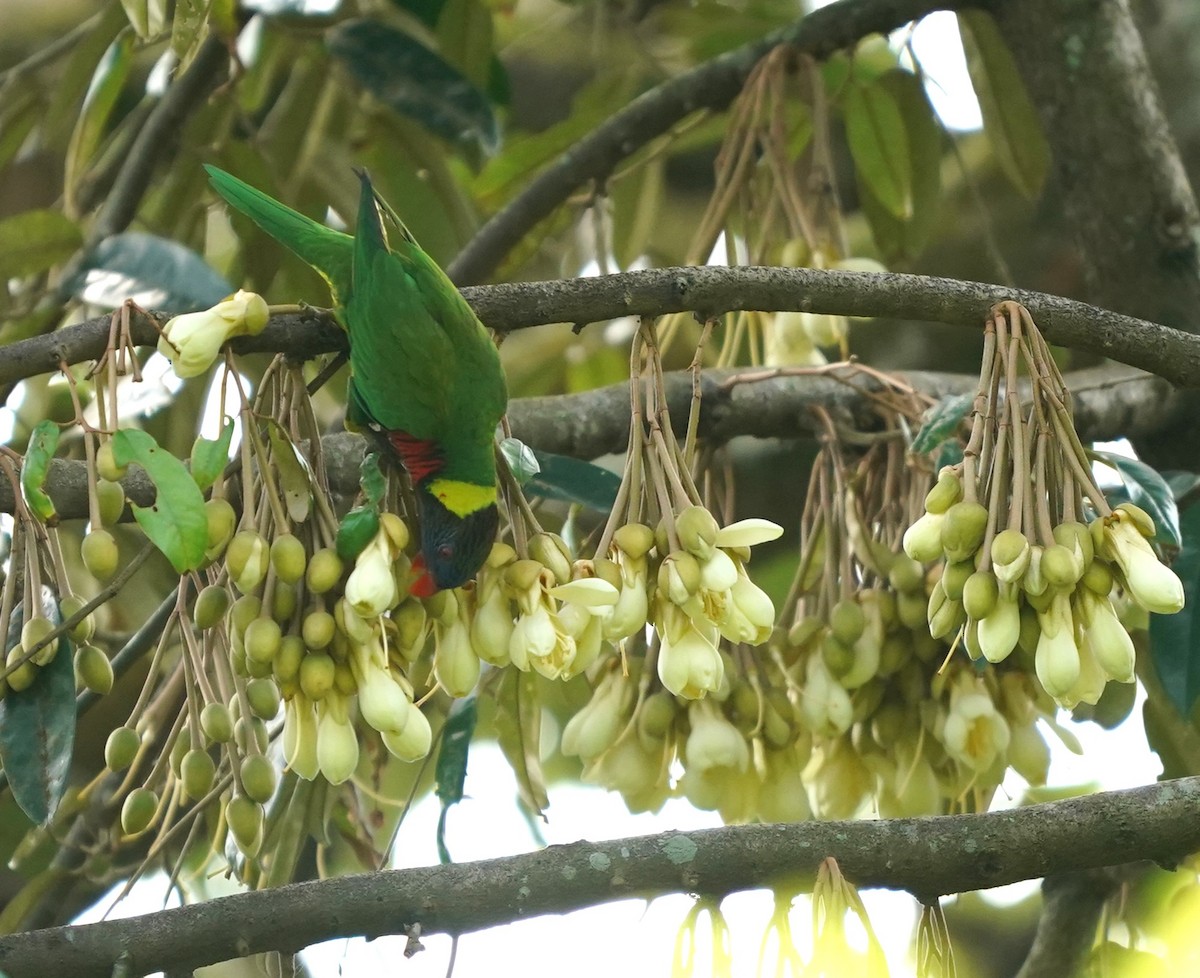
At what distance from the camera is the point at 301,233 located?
66.3 inches

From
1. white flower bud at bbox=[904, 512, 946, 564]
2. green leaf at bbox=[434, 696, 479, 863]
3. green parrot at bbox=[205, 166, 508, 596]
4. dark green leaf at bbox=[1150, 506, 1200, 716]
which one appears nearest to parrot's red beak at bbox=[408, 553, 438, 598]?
green parrot at bbox=[205, 166, 508, 596]

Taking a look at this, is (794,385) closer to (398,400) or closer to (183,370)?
(398,400)

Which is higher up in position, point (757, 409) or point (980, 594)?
point (757, 409)

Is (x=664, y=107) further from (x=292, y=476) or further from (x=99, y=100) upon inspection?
(x=292, y=476)

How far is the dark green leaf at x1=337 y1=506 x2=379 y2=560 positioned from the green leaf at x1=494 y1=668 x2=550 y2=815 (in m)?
0.72

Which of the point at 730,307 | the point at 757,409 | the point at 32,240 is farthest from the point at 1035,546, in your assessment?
the point at 32,240

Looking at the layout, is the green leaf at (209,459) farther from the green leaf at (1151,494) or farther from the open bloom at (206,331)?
the green leaf at (1151,494)

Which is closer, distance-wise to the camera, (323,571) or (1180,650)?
(323,571)

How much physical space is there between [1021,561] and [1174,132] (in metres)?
1.93

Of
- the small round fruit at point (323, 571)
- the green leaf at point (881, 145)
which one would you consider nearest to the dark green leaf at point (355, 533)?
the small round fruit at point (323, 571)

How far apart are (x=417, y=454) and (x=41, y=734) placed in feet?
1.53

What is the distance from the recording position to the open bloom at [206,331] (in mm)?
1172

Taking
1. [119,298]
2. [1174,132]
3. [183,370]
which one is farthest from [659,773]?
[1174,132]

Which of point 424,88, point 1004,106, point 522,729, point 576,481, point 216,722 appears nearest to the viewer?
point 216,722
